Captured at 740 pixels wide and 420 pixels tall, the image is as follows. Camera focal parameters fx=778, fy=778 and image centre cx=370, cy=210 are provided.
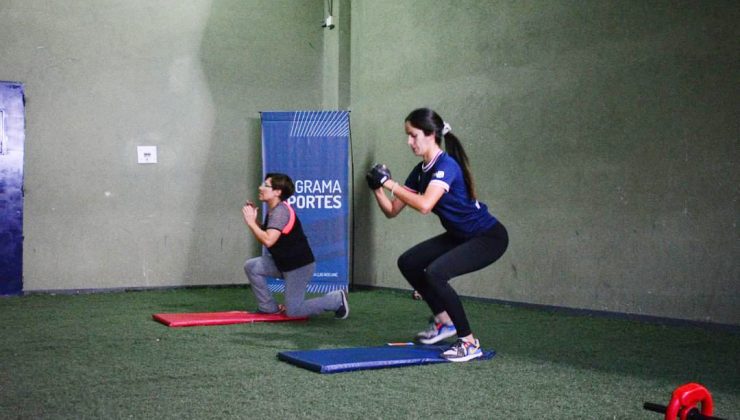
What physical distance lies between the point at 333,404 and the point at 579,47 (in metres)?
3.79

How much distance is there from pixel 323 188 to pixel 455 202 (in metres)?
3.36

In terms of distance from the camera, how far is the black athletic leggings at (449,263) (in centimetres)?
381

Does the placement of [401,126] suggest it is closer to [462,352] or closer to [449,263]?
[449,263]

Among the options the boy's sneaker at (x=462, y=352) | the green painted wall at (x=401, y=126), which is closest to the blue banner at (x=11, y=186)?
the green painted wall at (x=401, y=126)

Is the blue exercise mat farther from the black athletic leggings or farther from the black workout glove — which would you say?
the black workout glove

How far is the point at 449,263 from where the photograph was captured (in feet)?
12.6

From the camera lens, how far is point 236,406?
9.19ft

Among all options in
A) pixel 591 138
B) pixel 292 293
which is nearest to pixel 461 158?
pixel 292 293

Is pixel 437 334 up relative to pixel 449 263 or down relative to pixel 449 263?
down

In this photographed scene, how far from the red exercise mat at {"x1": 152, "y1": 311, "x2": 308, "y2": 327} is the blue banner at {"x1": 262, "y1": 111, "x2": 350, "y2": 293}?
6.15 feet

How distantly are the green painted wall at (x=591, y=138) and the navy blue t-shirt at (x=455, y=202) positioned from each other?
173 centimetres

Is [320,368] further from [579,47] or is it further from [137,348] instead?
[579,47]

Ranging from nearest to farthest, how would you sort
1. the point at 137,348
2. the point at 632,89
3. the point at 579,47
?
the point at 137,348, the point at 632,89, the point at 579,47

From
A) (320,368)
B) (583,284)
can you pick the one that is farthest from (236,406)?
(583,284)
